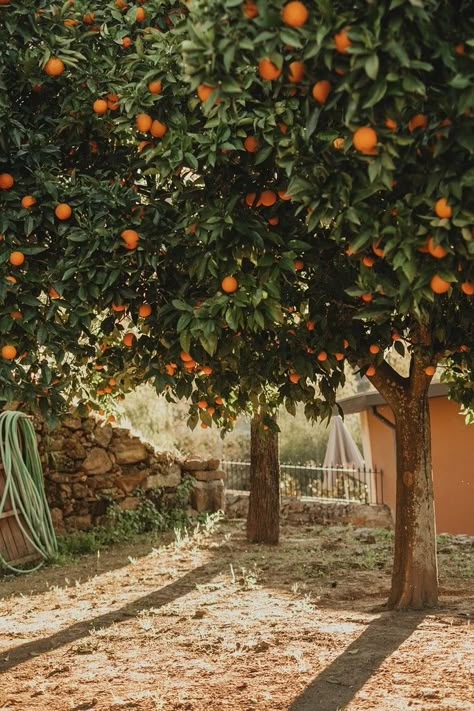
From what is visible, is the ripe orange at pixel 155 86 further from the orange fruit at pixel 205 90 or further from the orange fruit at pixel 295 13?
the orange fruit at pixel 295 13

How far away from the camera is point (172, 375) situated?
15.1ft

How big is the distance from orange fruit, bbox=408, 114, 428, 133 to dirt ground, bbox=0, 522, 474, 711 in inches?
112

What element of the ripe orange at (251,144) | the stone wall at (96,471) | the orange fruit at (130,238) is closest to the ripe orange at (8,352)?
the orange fruit at (130,238)

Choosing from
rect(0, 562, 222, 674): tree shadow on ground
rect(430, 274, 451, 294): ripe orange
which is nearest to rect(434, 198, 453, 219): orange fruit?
rect(430, 274, 451, 294): ripe orange

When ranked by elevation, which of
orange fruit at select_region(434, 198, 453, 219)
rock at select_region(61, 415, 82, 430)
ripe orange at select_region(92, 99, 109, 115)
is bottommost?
rock at select_region(61, 415, 82, 430)

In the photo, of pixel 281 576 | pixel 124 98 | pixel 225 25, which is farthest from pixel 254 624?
pixel 225 25

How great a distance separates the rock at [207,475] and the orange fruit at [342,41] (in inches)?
396

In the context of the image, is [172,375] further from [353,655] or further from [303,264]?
[353,655]

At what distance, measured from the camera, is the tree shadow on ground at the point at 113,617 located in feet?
18.6

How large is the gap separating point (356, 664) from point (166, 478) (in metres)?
7.26

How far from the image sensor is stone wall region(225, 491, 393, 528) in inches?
528

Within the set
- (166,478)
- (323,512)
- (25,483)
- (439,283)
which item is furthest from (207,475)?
(439,283)

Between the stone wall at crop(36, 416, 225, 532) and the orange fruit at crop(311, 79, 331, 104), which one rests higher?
the orange fruit at crop(311, 79, 331, 104)

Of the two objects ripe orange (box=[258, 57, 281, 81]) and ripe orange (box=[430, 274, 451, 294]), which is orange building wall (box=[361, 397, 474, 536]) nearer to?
ripe orange (box=[430, 274, 451, 294])
